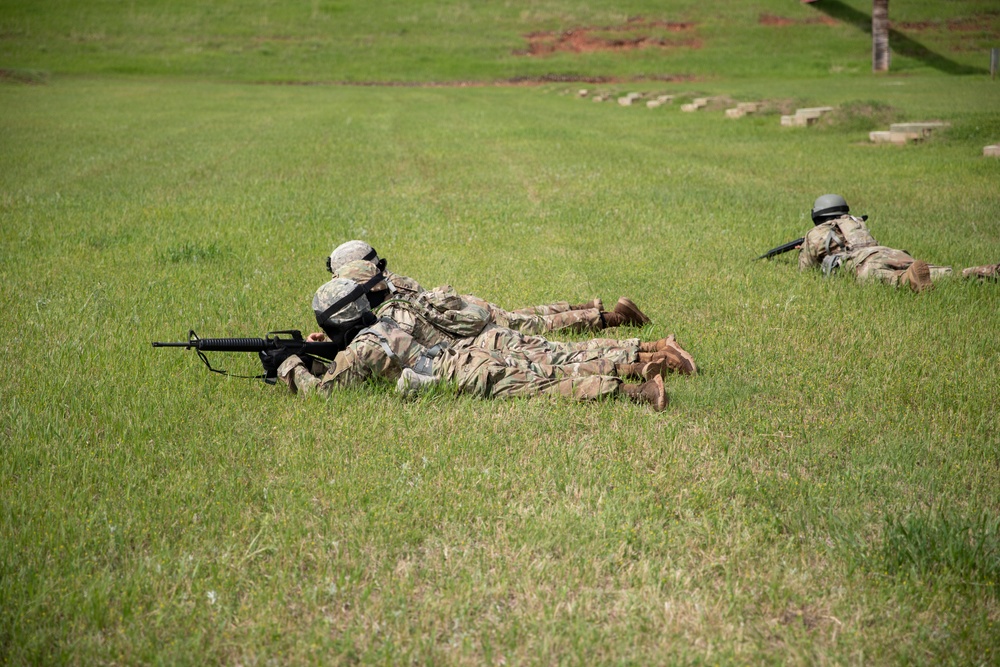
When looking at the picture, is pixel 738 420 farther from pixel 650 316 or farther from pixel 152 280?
pixel 152 280

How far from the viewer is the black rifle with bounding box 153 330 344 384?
21.8 ft

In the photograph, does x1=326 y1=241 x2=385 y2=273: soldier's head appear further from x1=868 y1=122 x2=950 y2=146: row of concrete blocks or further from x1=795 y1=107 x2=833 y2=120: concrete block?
x1=795 y1=107 x2=833 y2=120: concrete block

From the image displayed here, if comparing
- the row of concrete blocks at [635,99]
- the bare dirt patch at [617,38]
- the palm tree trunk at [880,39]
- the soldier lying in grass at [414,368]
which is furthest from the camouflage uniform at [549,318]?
the bare dirt patch at [617,38]

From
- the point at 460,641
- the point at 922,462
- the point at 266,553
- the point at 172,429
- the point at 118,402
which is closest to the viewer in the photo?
the point at 460,641

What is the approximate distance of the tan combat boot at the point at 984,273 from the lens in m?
9.28

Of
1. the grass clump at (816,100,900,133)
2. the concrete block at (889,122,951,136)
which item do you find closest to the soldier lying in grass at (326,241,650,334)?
the concrete block at (889,122,951,136)

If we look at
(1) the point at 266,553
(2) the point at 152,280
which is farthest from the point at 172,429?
(2) the point at 152,280

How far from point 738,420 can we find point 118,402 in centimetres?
460

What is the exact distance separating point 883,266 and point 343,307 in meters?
6.24

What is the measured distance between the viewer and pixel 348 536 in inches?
183

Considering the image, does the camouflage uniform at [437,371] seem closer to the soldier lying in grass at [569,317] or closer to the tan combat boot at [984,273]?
the soldier lying in grass at [569,317]

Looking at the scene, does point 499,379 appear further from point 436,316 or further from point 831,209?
point 831,209

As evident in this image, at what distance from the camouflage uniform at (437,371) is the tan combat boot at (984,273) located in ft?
17.2

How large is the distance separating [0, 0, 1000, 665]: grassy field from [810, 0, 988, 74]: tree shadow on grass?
44.1m
